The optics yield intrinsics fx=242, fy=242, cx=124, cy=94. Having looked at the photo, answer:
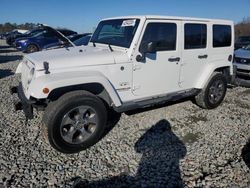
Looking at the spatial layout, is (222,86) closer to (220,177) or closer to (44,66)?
(220,177)

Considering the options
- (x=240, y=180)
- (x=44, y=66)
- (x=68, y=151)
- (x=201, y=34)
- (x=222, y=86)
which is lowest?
(x=240, y=180)

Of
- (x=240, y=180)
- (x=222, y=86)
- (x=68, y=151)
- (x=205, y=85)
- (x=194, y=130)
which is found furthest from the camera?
(x=222, y=86)

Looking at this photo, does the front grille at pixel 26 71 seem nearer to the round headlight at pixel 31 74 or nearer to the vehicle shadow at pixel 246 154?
the round headlight at pixel 31 74

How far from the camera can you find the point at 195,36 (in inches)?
202

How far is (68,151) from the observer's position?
3785 millimetres

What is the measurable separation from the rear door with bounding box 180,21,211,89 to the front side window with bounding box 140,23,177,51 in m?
0.29

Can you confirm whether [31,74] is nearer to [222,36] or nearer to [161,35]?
[161,35]

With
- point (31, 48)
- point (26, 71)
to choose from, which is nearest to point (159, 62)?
point (26, 71)

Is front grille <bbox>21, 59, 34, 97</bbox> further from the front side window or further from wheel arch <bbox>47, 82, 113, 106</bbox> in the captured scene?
the front side window

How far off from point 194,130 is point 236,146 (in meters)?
0.84

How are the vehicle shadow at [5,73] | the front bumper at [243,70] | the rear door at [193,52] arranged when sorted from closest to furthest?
the rear door at [193,52] → the front bumper at [243,70] → the vehicle shadow at [5,73]

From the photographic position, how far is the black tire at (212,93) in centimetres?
563

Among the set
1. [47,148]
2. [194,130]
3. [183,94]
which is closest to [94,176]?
[47,148]

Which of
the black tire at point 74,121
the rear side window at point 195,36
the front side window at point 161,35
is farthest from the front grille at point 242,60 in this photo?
the black tire at point 74,121
